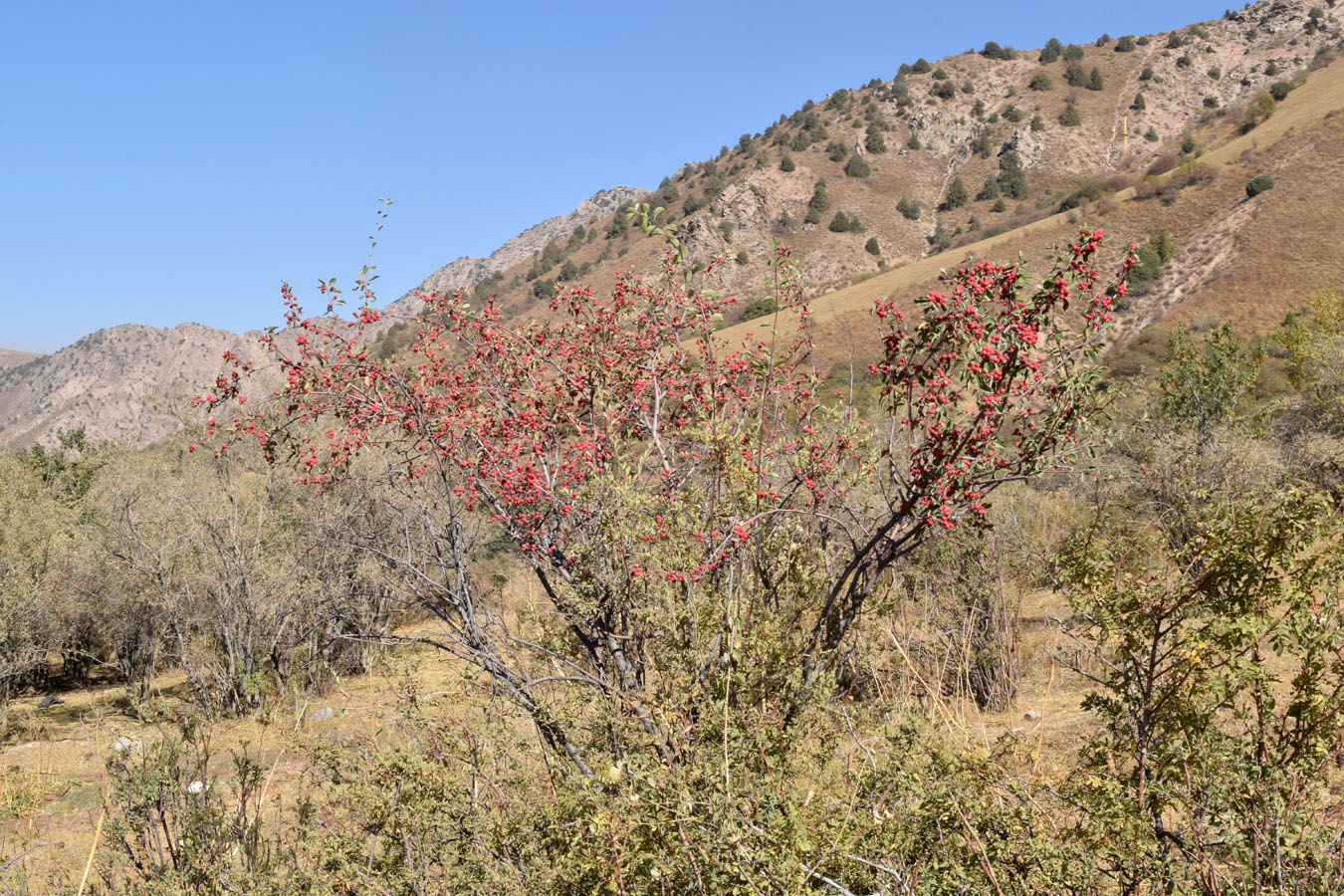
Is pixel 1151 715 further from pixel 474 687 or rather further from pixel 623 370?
pixel 623 370

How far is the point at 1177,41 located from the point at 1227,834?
122 metres

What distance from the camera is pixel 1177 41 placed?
96.0m

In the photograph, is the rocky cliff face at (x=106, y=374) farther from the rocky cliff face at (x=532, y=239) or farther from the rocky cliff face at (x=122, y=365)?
the rocky cliff face at (x=532, y=239)

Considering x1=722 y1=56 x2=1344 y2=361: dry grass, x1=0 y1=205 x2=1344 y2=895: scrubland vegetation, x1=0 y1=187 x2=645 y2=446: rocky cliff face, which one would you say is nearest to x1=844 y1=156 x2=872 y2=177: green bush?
x1=722 y1=56 x2=1344 y2=361: dry grass

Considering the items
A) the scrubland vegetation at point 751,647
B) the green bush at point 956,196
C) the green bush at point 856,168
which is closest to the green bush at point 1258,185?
the green bush at point 956,196

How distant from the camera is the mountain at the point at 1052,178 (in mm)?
46344

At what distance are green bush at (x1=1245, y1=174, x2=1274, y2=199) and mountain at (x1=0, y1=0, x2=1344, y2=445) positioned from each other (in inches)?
16.9

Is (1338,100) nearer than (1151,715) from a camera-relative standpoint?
No

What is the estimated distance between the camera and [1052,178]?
79688mm

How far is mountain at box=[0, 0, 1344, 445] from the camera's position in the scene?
46344mm

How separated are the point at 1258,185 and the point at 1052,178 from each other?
31651 mm

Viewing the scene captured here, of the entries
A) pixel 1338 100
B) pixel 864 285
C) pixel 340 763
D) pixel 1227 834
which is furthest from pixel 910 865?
pixel 1338 100

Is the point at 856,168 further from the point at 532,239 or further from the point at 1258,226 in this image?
the point at 532,239

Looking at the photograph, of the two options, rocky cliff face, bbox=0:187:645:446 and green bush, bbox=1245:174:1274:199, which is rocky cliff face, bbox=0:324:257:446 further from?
green bush, bbox=1245:174:1274:199
